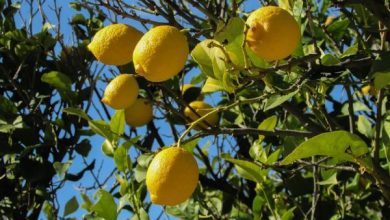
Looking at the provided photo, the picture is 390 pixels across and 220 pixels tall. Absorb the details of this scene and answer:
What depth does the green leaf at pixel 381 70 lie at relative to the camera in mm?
997

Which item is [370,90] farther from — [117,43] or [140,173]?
[117,43]

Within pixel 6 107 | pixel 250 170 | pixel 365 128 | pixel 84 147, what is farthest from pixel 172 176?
pixel 6 107

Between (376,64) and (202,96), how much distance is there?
1.27 metres

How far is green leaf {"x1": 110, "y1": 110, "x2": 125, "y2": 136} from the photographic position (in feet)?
5.06

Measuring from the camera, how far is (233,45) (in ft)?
3.41

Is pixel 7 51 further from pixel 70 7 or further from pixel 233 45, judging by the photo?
pixel 233 45

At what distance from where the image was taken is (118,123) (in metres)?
1.56

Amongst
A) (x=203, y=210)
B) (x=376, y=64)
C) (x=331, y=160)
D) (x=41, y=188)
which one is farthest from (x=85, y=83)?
(x=376, y=64)

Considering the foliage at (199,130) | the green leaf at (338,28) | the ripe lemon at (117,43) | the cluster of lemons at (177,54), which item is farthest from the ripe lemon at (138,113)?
the cluster of lemons at (177,54)

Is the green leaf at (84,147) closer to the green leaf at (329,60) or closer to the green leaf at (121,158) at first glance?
the green leaf at (121,158)

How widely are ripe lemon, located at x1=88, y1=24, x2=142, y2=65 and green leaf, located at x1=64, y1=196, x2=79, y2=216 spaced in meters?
1.09

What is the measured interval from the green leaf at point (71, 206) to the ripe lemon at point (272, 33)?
132cm

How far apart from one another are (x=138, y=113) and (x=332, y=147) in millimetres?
1020

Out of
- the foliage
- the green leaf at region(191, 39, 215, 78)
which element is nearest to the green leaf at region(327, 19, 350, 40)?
the foliage
